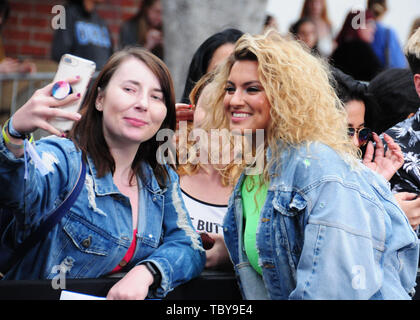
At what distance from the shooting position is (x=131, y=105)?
2723mm

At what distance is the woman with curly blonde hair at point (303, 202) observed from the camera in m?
2.24

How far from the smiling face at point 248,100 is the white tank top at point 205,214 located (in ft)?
2.54

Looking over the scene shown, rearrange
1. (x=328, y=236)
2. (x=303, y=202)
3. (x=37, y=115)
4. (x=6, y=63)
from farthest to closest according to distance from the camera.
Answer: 1. (x=6, y=63)
2. (x=303, y=202)
3. (x=328, y=236)
4. (x=37, y=115)

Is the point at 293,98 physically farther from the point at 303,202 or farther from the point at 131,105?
the point at 131,105

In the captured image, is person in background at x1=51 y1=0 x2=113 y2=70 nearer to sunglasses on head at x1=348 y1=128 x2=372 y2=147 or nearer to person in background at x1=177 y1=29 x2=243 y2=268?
person in background at x1=177 y1=29 x2=243 y2=268

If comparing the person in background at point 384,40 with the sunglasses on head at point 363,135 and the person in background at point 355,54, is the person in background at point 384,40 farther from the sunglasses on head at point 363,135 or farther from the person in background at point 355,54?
the sunglasses on head at point 363,135

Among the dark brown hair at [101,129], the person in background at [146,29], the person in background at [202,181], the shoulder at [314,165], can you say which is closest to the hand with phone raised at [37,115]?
the dark brown hair at [101,129]

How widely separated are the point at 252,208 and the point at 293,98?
1.64 ft

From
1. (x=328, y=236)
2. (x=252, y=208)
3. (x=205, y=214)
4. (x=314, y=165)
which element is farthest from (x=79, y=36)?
(x=328, y=236)

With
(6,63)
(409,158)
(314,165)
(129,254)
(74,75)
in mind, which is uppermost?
(74,75)

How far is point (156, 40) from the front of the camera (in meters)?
6.30

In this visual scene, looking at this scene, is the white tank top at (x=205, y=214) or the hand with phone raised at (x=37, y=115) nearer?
the hand with phone raised at (x=37, y=115)

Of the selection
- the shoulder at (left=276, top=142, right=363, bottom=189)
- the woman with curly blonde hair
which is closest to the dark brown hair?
the woman with curly blonde hair
